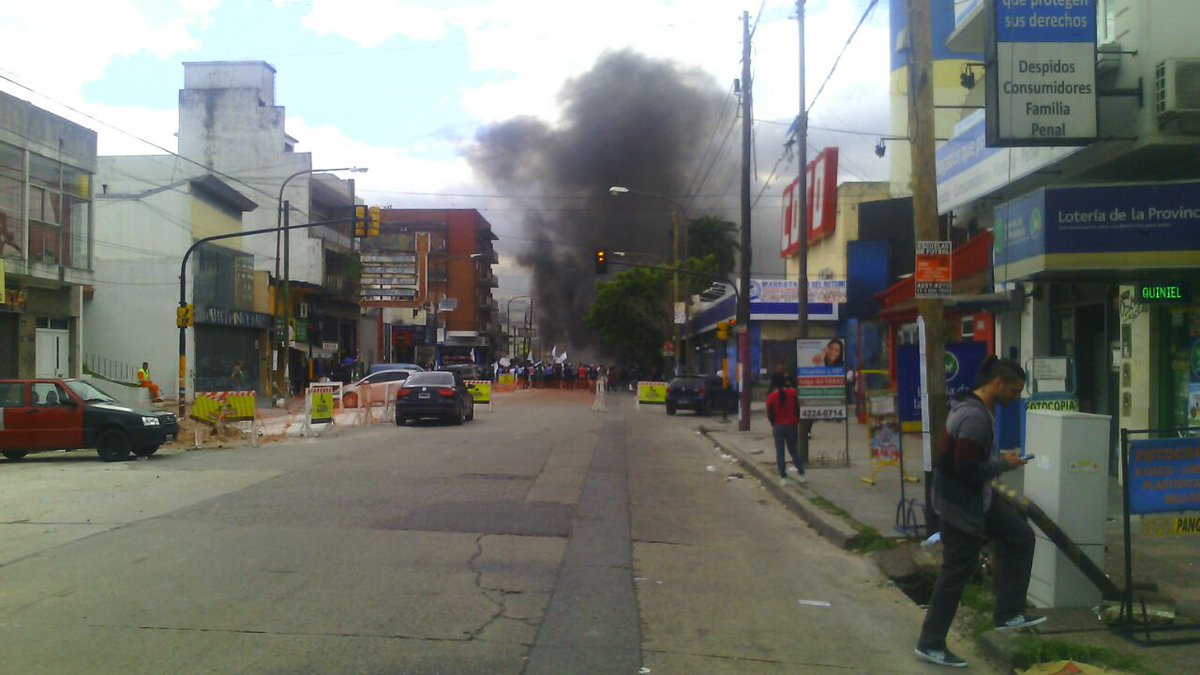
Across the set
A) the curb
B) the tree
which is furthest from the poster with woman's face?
the tree

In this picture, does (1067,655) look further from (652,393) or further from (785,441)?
(652,393)

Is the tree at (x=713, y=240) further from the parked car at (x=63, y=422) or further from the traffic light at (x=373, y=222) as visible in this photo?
the parked car at (x=63, y=422)

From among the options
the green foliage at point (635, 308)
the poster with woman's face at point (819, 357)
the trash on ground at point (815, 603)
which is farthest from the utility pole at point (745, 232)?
the green foliage at point (635, 308)

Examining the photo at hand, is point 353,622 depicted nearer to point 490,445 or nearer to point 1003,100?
point 1003,100

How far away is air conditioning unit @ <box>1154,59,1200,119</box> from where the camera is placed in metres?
9.86

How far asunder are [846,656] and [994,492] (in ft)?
4.47

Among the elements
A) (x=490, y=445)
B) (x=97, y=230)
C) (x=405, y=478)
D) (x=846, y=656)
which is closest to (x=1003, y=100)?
(x=846, y=656)

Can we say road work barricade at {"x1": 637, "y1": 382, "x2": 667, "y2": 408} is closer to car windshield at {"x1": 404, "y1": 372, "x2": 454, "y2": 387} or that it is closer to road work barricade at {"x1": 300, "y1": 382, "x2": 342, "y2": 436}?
car windshield at {"x1": 404, "y1": 372, "x2": 454, "y2": 387}

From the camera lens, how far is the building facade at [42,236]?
81.9ft

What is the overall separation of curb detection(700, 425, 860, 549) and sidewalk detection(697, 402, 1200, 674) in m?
0.01

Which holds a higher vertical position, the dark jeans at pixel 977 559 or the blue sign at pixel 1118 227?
the blue sign at pixel 1118 227

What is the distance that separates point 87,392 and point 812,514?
43.0 feet

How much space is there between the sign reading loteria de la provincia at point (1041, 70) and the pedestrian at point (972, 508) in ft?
17.0

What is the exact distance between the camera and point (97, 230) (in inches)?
1451
